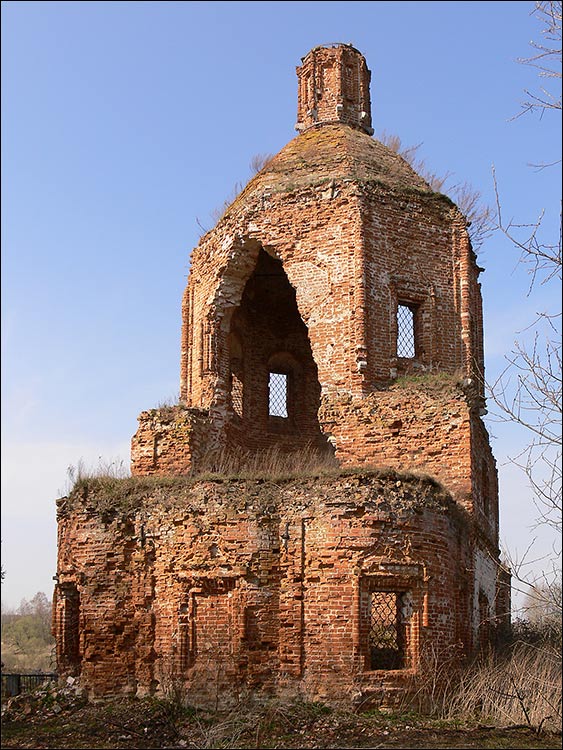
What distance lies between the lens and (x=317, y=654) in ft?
42.2

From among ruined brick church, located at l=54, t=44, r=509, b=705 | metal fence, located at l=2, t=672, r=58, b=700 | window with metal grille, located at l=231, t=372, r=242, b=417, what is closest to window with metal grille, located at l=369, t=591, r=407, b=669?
ruined brick church, located at l=54, t=44, r=509, b=705

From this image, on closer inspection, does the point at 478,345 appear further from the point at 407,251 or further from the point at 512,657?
the point at 512,657

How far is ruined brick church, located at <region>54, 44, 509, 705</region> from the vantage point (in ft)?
43.3

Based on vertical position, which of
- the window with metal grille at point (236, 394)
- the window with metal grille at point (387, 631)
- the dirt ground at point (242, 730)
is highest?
the window with metal grille at point (236, 394)

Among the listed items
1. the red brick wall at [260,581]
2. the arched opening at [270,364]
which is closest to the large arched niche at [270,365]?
the arched opening at [270,364]

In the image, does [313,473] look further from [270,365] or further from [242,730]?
[270,365]

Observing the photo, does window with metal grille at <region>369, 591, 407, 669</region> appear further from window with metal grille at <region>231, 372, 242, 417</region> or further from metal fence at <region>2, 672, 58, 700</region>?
window with metal grille at <region>231, 372, 242, 417</region>

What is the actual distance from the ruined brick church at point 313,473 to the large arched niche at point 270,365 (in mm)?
46

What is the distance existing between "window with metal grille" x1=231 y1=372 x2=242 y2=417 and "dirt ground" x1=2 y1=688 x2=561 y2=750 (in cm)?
753

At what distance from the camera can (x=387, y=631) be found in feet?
47.3

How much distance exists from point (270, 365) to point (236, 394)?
125cm

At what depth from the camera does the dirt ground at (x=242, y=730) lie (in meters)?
10.9

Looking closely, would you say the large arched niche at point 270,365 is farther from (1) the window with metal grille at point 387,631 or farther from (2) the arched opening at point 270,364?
(1) the window with metal grille at point 387,631

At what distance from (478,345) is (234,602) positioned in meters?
7.11
